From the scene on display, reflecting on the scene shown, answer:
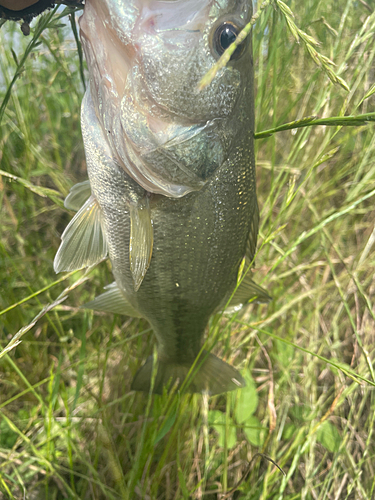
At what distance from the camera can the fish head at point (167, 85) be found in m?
0.97

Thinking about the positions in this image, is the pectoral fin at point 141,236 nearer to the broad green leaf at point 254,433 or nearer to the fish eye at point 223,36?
the fish eye at point 223,36

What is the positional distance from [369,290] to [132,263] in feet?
6.00

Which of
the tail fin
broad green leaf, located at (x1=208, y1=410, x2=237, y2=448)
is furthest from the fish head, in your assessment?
broad green leaf, located at (x1=208, y1=410, x2=237, y2=448)

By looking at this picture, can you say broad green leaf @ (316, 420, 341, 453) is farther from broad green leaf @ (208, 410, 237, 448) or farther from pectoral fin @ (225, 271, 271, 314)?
pectoral fin @ (225, 271, 271, 314)

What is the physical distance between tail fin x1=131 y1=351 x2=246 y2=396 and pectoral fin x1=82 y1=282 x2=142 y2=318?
0.30m

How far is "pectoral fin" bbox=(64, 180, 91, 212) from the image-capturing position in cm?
130

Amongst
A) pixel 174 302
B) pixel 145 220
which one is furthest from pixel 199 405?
pixel 145 220

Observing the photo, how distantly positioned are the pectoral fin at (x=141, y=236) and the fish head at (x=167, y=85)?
78 millimetres

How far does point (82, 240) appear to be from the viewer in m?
1.27

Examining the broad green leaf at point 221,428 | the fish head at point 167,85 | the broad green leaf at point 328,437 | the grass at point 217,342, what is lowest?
the broad green leaf at point 328,437

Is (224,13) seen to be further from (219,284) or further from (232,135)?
(219,284)

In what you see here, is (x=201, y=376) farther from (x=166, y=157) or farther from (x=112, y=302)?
(x=166, y=157)

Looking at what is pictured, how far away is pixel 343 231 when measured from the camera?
259 centimetres

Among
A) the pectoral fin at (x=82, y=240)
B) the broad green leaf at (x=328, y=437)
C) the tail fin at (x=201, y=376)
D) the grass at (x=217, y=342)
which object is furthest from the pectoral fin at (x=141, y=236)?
the broad green leaf at (x=328, y=437)
